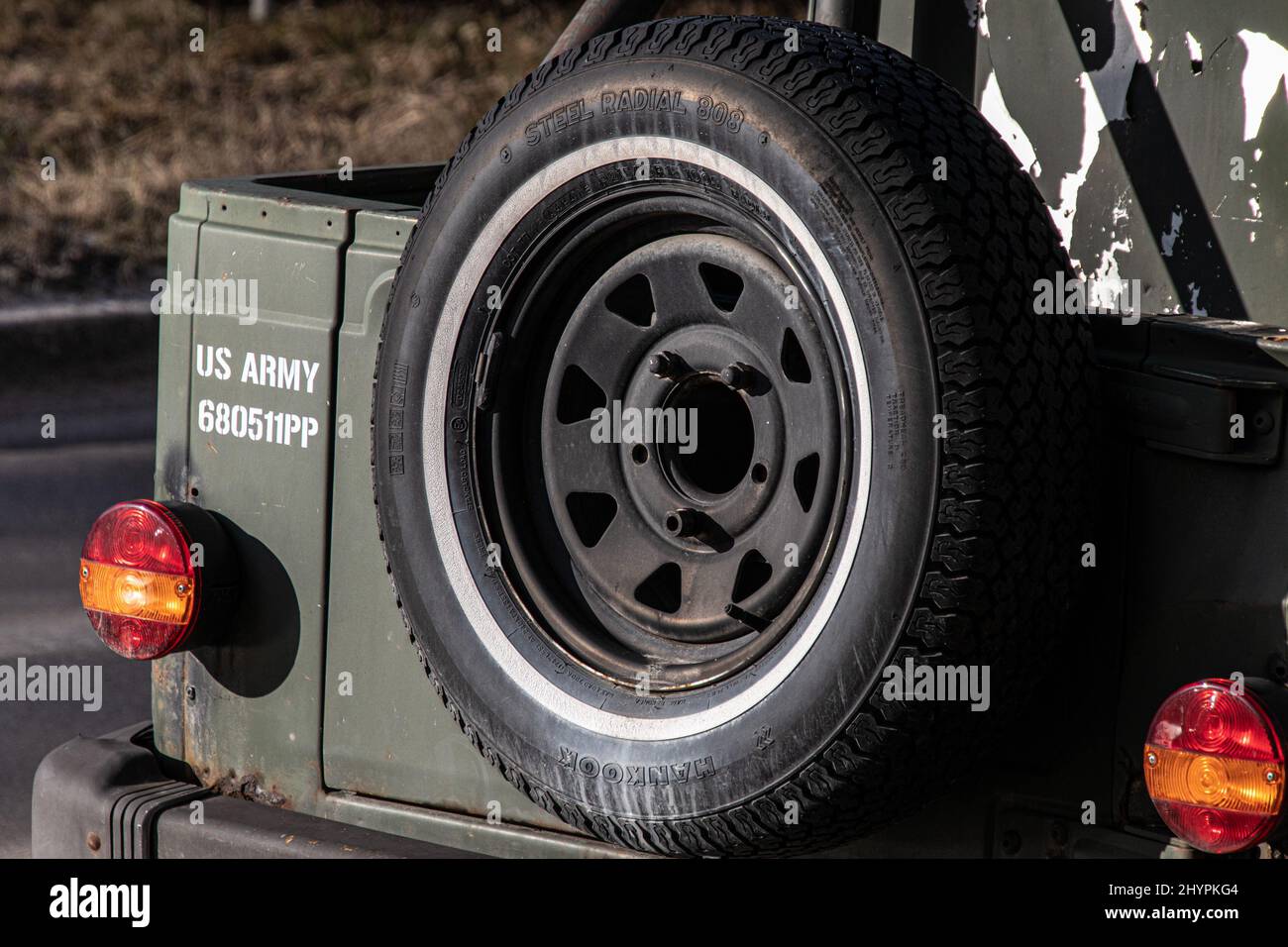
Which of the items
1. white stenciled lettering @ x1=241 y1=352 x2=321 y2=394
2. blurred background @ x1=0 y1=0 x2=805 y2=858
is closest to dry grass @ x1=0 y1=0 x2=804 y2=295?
blurred background @ x1=0 y1=0 x2=805 y2=858

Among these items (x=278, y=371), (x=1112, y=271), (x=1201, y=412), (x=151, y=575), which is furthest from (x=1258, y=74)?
(x=151, y=575)

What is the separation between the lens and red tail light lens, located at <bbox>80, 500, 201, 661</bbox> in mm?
2926

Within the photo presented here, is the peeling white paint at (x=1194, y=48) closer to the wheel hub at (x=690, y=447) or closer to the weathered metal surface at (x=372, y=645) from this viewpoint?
the wheel hub at (x=690, y=447)

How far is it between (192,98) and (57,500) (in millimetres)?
6379

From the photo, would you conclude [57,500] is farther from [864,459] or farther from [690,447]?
[864,459]

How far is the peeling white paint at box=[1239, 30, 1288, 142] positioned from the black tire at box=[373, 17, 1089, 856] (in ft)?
2.93

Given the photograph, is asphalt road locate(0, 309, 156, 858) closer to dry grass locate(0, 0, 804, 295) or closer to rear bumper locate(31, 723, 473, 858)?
dry grass locate(0, 0, 804, 295)

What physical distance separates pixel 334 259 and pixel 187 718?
2.75 ft

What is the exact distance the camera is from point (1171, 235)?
315cm

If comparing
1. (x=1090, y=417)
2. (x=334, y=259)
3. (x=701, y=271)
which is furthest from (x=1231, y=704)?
(x=334, y=259)

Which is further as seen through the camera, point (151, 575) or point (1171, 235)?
point (1171, 235)

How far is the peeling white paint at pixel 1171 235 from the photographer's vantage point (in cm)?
313

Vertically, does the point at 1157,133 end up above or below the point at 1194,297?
above

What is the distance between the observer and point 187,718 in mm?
3090
